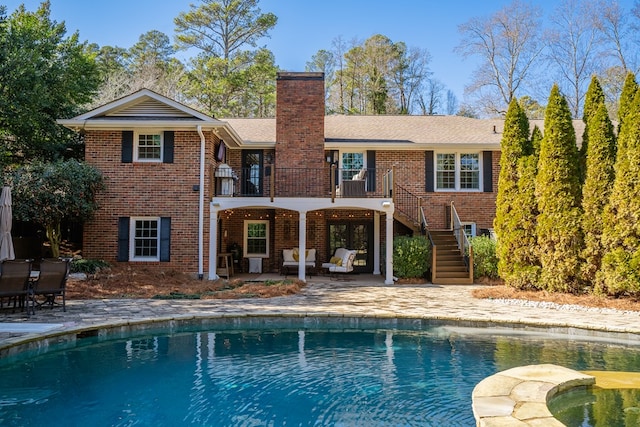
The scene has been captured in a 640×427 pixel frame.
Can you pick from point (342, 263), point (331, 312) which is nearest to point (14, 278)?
point (331, 312)

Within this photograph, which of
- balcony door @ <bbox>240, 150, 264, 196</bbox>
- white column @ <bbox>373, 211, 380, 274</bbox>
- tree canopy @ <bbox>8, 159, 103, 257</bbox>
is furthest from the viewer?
white column @ <bbox>373, 211, 380, 274</bbox>

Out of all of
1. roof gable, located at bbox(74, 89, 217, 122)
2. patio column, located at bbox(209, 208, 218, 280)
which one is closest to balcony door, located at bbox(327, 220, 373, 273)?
patio column, located at bbox(209, 208, 218, 280)

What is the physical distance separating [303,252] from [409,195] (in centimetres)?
509

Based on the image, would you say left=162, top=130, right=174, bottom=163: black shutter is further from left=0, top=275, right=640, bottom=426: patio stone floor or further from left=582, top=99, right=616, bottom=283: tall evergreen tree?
left=582, top=99, right=616, bottom=283: tall evergreen tree

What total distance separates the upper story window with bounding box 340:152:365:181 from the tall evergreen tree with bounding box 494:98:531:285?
5626 millimetres

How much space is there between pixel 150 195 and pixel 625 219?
13230mm

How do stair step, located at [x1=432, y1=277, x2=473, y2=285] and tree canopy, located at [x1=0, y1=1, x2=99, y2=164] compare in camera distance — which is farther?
stair step, located at [x1=432, y1=277, x2=473, y2=285]

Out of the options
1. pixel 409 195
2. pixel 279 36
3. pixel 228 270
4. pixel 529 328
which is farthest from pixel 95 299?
pixel 279 36

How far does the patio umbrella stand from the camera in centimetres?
1101

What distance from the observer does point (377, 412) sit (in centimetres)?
525

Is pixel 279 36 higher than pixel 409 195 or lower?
higher

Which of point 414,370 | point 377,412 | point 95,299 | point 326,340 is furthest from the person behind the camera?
point 95,299

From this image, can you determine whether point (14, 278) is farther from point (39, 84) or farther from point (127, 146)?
point (39, 84)

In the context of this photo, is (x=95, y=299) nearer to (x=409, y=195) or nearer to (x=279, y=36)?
(x=409, y=195)
